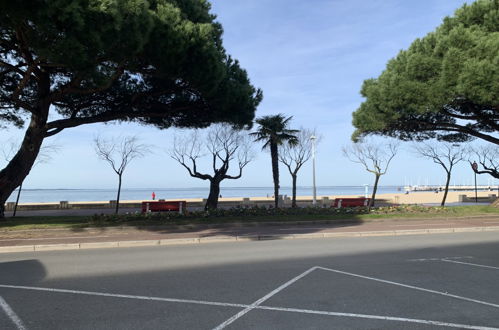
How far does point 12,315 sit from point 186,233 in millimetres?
8656

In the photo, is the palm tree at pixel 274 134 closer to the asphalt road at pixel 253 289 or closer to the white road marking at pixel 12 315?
the asphalt road at pixel 253 289

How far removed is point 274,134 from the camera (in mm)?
23594

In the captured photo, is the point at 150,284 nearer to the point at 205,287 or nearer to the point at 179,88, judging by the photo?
the point at 205,287

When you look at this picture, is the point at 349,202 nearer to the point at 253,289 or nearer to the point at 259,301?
the point at 253,289

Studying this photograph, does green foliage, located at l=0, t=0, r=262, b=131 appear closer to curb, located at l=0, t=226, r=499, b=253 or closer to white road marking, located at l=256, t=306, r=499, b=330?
curb, located at l=0, t=226, r=499, b=253

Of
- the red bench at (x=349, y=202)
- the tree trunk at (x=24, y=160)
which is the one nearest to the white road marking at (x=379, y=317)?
the tree trunk at (x=24, y=160)

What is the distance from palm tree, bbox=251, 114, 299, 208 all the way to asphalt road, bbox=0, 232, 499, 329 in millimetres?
13390

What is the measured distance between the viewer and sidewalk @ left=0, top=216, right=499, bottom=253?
37.1 feet

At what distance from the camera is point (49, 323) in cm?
447

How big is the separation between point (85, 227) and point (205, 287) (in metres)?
9.27

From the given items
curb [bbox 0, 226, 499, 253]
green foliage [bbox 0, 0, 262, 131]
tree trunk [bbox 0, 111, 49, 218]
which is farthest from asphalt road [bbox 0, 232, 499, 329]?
tree trunk [bbox 0, 111, 49, 218]

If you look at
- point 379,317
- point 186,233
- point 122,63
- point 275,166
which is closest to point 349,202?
point 275,166

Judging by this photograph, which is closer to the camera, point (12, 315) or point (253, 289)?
point (12, 315)

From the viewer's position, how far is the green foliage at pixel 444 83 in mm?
17219
